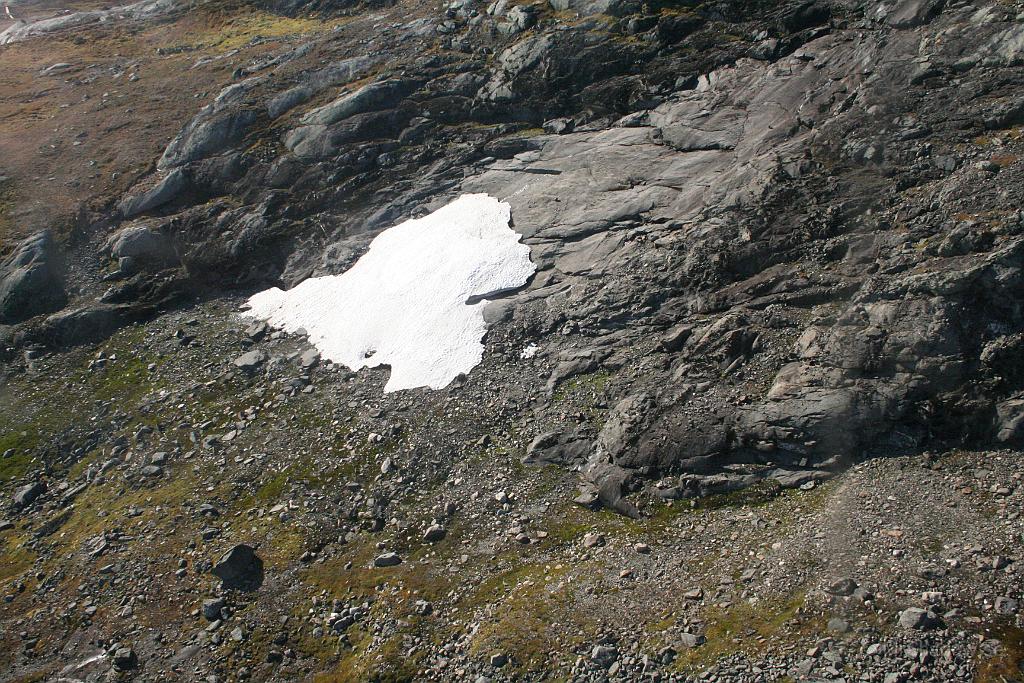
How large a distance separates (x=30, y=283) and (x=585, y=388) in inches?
1325

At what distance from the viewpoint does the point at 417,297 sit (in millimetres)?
33062

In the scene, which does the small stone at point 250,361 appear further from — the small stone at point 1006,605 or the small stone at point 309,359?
the small stone at point 1006,605

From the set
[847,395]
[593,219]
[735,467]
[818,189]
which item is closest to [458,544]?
[735,467]

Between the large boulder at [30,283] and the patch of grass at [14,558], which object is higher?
the large boulder at [30,283]

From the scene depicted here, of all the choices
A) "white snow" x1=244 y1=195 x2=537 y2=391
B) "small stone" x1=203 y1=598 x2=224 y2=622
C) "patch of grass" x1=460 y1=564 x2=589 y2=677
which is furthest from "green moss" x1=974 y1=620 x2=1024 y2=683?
"small stone" x1=203 y1=598 x2=224 y2=622

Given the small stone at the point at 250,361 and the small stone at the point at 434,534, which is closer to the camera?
the small stone at the point at 434,534

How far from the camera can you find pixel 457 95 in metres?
45.2

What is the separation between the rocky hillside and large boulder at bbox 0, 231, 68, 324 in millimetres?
182

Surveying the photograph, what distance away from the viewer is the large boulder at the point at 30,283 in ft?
128

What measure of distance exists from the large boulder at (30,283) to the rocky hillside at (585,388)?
0.60ft

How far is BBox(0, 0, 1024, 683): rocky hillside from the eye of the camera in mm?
18859

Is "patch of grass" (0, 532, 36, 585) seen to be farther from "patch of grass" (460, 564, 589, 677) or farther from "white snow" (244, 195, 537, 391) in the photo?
"patch of grass" (460, 564, 589, 677)

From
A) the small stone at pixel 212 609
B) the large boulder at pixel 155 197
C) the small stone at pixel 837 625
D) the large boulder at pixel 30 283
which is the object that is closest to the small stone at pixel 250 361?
the small stone at pixel 212 609

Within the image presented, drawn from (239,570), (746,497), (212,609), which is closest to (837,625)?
(746,497)
